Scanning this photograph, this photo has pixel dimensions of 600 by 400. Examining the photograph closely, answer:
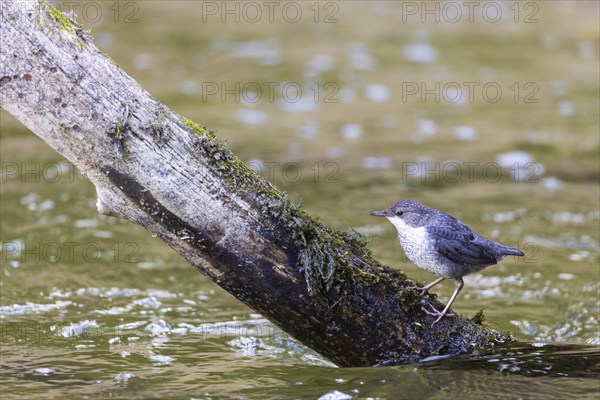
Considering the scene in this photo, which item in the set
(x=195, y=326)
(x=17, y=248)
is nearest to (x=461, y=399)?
(x=195, y=326)

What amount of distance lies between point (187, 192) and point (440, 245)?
1.57m

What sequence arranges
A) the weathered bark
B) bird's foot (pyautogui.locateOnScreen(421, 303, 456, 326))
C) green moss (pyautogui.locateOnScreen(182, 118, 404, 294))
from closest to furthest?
the weathered bark → green moss (pyautogui.locateOnScreen(182, 118, 404, 294)) → bird's foot (pyautogui.locateOnScreen(421, 303, 456, 326))

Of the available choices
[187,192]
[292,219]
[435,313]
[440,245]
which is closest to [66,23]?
[187,192]

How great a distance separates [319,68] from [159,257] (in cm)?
765

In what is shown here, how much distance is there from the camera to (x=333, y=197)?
31.8ft

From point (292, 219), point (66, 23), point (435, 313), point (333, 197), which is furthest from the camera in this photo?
point (333, 197)

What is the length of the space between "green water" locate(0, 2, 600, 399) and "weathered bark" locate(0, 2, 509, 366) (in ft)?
1.74

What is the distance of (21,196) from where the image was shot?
30.7 ft

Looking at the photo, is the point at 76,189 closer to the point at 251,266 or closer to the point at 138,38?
the point at 251,266

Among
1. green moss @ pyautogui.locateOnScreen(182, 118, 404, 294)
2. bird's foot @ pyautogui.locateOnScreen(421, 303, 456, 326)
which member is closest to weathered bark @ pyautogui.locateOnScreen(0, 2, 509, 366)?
green moss @ pyautogui.locateOnScreen(182, 118, 404, 294)

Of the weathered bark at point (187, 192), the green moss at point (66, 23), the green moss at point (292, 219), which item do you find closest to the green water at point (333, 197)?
the weathered bark at point (187, 192)

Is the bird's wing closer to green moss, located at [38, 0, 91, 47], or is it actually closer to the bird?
the bird

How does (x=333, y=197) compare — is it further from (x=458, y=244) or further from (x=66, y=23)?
(x=66, y=23)

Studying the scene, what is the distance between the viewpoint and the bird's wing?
4.89 metres
